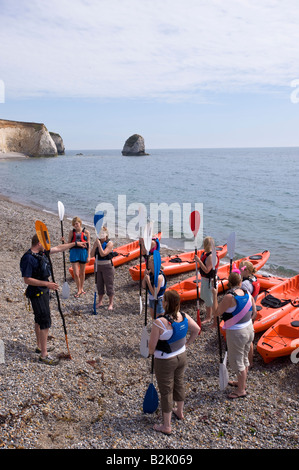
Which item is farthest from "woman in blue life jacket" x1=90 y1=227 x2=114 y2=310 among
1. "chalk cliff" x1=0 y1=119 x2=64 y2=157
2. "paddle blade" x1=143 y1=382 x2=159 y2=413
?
"chalk cliff" x1=0 y1=119 x2=64 y2=157

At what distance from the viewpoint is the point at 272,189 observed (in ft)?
138

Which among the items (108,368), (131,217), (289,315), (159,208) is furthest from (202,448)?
(159,208)

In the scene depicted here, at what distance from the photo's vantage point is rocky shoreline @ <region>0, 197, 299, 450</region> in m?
4.36

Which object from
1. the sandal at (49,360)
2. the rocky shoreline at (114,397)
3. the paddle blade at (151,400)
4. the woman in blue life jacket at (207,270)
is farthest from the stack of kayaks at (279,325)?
the sandal at (49,360)

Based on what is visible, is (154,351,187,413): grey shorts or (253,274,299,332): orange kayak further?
(253,274,299,332): orange kayak

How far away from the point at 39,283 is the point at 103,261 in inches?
105

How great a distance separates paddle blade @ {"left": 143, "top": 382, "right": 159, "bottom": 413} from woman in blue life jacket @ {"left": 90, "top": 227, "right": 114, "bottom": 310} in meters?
3.31

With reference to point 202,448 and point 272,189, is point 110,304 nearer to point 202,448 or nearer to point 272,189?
point 202,448

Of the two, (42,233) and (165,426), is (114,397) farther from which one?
(42,233)

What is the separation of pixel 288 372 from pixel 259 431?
5.82 ft

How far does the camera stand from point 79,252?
841 cm

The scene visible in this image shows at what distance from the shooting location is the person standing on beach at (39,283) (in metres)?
5.12

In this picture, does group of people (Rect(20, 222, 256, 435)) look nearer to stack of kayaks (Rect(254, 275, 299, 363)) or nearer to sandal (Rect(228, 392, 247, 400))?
sandal (Rect(228, 392, 247, 400))
